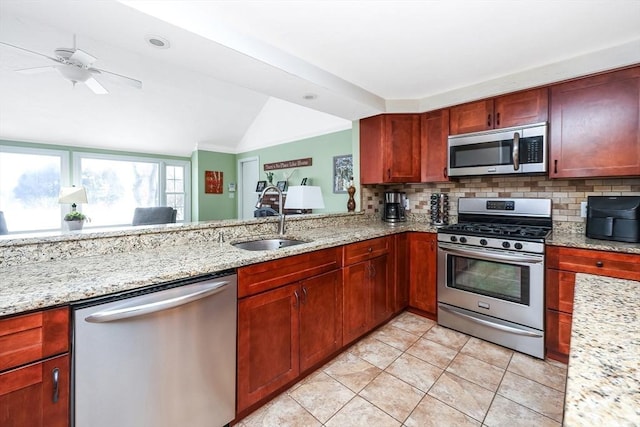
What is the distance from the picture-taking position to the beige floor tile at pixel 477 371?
188cm

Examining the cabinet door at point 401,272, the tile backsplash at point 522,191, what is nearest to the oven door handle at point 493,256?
the cabinet door at point 401,272

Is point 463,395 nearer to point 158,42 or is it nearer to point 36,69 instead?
point 158,42

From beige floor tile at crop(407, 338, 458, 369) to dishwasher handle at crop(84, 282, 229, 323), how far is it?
1630mm

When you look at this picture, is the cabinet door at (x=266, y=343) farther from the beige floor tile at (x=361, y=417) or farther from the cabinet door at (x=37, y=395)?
the cabinet door at (x=37, y=395)

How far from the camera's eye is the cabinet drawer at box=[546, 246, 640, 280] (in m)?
1.82

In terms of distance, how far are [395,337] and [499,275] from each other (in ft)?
3.24

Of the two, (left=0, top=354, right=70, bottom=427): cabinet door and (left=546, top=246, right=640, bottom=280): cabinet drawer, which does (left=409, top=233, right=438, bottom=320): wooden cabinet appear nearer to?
(left=546, top=246, right=640, bottom=280): cabinet drawer

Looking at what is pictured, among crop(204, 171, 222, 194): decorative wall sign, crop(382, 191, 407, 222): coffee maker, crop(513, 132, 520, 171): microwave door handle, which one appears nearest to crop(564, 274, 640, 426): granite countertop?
crop(513, 132, 520, 171): microwave door handle

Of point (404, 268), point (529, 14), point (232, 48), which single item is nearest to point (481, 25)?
point (529, 14)

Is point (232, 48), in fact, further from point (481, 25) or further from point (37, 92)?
point (37, 92)

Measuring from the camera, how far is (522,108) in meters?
2.45

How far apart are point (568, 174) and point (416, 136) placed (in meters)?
1.36

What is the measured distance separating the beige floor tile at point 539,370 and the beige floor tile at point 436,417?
2.24 feet

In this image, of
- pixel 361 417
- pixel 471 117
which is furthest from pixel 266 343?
pixel 471 117
